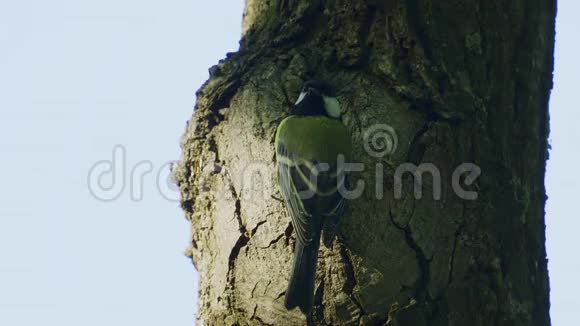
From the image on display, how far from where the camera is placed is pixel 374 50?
3.27m

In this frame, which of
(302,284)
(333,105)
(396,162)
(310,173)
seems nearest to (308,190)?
(310,173)

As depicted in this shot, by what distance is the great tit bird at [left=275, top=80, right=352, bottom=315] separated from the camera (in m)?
2.89

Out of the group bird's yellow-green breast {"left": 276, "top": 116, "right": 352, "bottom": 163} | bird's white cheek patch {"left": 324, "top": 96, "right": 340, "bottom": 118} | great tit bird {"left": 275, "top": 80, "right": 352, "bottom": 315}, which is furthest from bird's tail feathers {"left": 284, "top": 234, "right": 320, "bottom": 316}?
bird's white cheek patch {"left": 324, "top": 96, "right": 340, "bottom": 118}

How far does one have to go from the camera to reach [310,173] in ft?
11.7

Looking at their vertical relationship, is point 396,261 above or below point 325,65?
below

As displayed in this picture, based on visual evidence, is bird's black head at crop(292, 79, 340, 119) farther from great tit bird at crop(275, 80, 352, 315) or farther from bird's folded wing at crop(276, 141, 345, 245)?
bird's folded wing at crop(276, 141, 345, 245)

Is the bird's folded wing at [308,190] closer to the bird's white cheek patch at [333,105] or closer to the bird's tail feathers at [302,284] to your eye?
the bird's tail feathers at [302,284]

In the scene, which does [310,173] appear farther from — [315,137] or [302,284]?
[302,284]

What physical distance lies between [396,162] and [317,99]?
47 cm

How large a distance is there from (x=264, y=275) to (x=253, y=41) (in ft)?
3.59

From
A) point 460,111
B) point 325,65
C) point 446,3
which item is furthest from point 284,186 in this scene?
point 446,3

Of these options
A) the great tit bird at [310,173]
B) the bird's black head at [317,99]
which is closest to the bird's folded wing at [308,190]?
the great tit bird at [310,173]

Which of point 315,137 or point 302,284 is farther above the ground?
point 315,137

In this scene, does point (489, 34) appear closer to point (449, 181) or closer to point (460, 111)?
point (460, 111)
